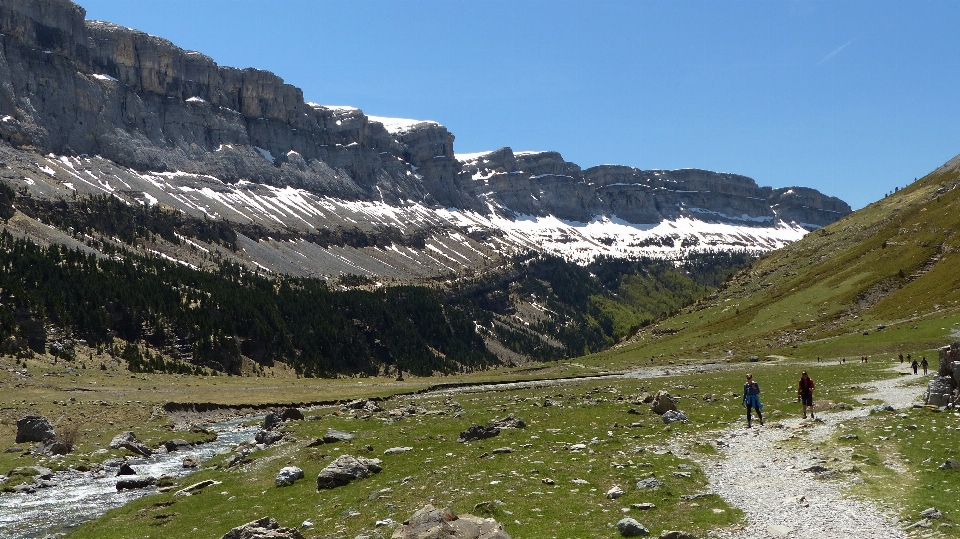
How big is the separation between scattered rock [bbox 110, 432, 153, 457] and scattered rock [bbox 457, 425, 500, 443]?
23.9 meters

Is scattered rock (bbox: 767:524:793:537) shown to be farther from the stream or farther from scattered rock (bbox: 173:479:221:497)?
the stream

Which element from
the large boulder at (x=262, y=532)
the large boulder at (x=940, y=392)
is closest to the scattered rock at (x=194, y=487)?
the large boulder at (x=262, y=532)

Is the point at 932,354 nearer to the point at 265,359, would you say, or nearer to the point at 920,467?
the point at 920,467

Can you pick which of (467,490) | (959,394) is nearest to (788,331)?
(959,394)

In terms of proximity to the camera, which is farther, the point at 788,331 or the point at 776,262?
the point at 776,262

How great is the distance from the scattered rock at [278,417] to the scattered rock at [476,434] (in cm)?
2620

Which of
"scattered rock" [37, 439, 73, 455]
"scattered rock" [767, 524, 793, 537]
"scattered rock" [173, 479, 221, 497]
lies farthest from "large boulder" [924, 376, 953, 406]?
"scattered rock" [37, 439, 73, 455]

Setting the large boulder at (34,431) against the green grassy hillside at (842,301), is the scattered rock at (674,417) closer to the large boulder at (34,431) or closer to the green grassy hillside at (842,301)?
the large boulder at (34,431)

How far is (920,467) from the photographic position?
73.4 ft

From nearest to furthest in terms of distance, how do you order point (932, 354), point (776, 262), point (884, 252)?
point (932, 354), point (884, 252), point (776, 262)

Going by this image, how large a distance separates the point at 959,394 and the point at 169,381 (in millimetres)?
107416

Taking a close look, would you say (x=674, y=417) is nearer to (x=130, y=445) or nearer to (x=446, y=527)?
(x=446, y=527)

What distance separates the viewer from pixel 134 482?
35344 mm

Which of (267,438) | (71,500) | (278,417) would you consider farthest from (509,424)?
(278,417)
